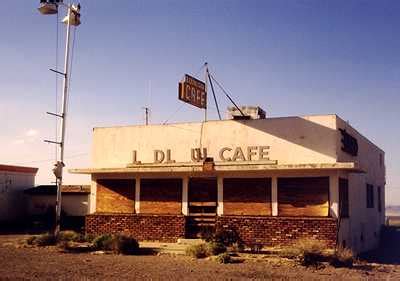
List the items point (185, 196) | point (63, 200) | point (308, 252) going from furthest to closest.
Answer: point (63, 200), point (185, 196), point (308, 252)

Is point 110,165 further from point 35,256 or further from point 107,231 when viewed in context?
point 35,256

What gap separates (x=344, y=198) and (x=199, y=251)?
628cm

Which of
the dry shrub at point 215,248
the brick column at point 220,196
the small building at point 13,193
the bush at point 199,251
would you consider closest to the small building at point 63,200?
the small building at point 13,193

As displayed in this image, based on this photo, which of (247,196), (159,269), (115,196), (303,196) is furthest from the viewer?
(115,196)

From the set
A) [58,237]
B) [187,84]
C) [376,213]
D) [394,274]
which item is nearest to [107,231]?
[58,237]

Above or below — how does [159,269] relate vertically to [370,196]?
below

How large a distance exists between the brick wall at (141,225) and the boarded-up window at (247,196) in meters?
2.15

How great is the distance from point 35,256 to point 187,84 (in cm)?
888

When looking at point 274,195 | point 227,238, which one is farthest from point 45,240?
point 274,195

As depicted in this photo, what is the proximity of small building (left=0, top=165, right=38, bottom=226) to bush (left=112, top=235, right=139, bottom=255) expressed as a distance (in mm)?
18414

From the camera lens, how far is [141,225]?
2009 cm

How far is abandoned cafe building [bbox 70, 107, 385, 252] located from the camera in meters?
17.5

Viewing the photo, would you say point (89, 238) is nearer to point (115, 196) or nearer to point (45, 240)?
point (45, 240)

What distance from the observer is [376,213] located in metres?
25.4
